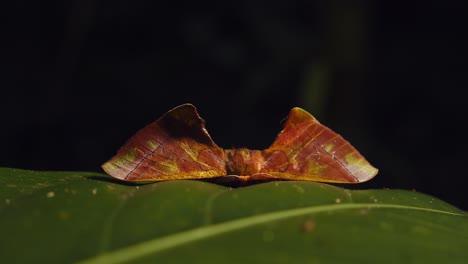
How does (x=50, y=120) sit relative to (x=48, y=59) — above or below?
below

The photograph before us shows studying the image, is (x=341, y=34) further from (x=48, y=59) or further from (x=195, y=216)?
(x=195, y=216)

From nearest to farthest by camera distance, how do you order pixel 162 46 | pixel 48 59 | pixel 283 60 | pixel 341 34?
pixel 341 34 < pixel 283 60 < pixel 48 59 < pixel 162 46

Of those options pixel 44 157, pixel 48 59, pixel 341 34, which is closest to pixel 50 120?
pixel 44 157

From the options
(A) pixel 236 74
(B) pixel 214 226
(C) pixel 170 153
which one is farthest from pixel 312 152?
(A) pixel 236 74

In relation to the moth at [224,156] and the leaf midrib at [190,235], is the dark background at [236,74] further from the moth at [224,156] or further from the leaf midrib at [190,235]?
the leaf midrib at [190,235]

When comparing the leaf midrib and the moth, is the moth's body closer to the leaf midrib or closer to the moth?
the moth

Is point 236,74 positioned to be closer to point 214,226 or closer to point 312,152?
point 312,152
